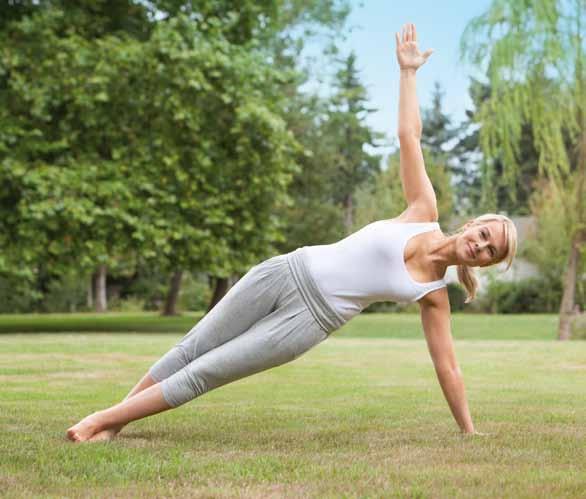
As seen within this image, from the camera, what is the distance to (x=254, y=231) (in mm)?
18766

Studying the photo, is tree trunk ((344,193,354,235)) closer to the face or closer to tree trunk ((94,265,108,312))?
tree trunk ((94,265,108,312))

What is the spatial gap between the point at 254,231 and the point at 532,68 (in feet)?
20.7

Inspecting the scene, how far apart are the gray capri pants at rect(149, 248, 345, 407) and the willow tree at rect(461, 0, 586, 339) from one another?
14.0m

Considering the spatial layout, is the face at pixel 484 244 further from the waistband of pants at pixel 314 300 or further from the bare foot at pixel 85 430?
the bare foot at pixel 85 430

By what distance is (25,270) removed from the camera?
640 inches

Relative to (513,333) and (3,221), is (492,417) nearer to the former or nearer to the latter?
(3,221)

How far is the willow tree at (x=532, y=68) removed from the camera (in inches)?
679

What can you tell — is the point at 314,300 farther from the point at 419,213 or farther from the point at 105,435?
the point at 105,435

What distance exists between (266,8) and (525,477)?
1769 cm

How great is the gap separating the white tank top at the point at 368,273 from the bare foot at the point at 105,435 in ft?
4.04

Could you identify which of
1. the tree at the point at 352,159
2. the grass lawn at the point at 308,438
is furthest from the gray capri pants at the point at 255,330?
the tree at the point at 352,159

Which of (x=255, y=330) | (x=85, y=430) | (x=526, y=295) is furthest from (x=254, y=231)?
(x=526, y=295)

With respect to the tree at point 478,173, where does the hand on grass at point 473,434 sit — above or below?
below

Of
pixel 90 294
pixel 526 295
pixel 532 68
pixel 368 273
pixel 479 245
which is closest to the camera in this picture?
pixel 479 245
